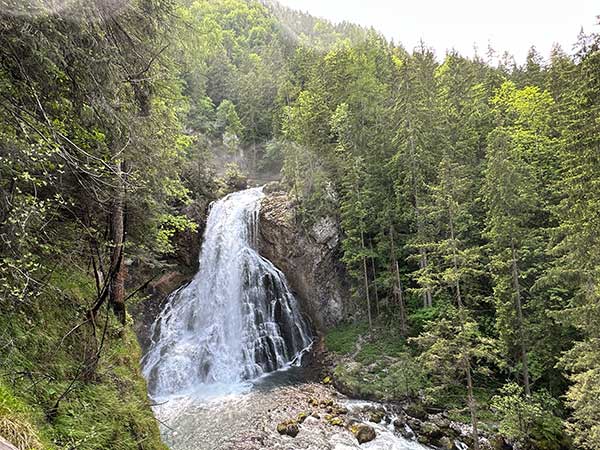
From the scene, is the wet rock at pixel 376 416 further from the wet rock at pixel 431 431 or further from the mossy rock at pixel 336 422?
the wet rock at pixel 431 431

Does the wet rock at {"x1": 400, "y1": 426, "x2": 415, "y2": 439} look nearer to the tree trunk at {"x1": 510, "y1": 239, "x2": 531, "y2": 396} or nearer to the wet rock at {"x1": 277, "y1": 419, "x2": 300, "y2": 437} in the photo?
the wet rock at {"x1": 277, "y1": 419, "x2": 300, "y2": 437}

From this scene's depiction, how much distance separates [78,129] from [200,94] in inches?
1599

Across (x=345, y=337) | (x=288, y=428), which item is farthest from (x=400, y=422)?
(x=345, y=337)

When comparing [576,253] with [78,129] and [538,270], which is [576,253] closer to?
[538,270]

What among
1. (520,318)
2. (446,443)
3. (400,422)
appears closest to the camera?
(446,443)

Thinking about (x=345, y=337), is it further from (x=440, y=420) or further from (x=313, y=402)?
(x=440, y=420)

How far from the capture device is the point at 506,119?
2100cm

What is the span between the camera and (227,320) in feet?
68.0

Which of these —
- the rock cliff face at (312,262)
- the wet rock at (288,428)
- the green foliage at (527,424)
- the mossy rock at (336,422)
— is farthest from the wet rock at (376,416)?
the rock cliff face at (312,262)

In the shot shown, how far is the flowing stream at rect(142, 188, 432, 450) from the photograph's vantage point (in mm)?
12062

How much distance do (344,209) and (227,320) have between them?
9354 mm

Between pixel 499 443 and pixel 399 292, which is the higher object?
pixel 399 292

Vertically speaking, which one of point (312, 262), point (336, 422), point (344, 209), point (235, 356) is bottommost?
point (336, 422)

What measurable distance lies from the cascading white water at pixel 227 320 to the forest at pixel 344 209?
271cm
